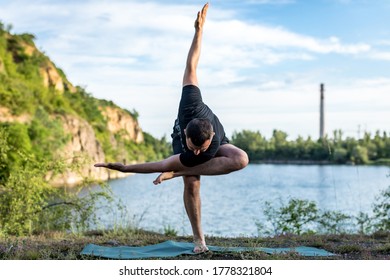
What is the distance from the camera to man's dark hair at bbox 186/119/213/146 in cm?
477

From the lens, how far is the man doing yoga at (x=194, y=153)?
486 centimetres

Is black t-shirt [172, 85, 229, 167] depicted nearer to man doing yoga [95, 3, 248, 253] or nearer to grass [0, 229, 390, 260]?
man doing yoga [95, 3, 248, 253]

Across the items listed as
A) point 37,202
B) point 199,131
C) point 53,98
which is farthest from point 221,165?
point 53,98

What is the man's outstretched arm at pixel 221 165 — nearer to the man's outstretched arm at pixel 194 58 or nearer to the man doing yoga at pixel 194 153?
the man doing yoga at pixel 194 153

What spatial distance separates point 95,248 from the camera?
561cm

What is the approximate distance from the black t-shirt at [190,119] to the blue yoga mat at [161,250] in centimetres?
89

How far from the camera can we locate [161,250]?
222 inches

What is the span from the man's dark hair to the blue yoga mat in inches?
43.4

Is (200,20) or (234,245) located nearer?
(200,20)

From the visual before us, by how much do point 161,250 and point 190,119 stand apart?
4.38 ft

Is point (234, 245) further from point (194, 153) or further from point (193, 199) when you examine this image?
point (194, 153)

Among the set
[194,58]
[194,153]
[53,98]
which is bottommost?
[194,153]
